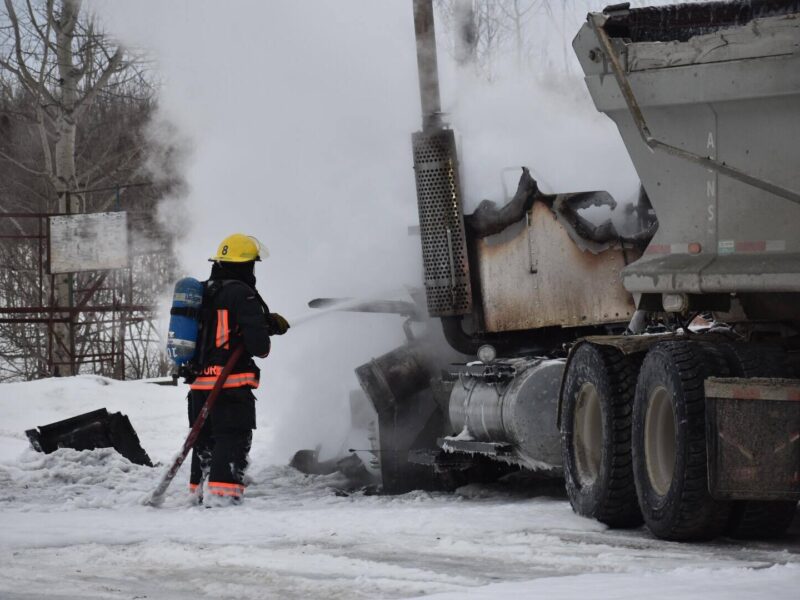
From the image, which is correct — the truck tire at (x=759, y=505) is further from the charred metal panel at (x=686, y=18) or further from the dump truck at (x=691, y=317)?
the charred metal panel at (x=686, y=18)

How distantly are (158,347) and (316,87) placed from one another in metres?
17.4

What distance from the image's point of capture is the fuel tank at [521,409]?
358 inches

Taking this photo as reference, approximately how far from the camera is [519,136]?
11.0 metres

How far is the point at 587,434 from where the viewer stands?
27.2ft

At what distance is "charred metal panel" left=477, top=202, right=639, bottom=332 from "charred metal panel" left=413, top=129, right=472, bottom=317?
0.54 feet

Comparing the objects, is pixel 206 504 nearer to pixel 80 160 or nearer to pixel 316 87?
pixel 316 87

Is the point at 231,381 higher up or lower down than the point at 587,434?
higher up

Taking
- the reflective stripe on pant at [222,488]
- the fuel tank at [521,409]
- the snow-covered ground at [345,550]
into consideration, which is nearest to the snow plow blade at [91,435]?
the snow-covered ground at [345,550]

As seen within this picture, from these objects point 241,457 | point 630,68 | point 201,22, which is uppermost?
point 201,22

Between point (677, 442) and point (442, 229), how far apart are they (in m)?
3.83

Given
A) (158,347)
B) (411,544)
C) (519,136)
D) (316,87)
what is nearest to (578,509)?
(411,544)

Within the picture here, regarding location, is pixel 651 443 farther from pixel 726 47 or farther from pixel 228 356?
pixel 228 356

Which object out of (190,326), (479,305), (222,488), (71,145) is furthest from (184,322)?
(71,145)

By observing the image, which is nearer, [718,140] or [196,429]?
[718,140]
